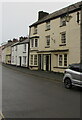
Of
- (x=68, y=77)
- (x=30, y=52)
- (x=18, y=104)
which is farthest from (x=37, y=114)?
(x=30, y=52)

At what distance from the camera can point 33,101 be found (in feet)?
27.6

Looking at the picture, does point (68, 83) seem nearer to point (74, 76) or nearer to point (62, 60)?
point (74, 76)

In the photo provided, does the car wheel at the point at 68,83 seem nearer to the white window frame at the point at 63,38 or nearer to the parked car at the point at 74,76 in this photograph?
the parked car at the point at 74,76

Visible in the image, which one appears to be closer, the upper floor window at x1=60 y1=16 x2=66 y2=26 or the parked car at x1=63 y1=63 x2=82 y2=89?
the parked car at x1=63 y1=63 x2=82 y2=89

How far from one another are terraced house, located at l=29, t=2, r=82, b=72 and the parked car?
8518mm

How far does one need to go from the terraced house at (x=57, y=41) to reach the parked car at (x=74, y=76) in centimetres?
852

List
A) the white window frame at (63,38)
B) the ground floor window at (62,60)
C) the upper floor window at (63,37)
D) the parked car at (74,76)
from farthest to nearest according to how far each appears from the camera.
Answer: the upper floor window at (63,37)
the white window frame at (63,38)
the ground floor window at (62,60)
the parked car at (74,76)

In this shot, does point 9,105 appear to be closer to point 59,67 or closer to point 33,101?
point 33,101

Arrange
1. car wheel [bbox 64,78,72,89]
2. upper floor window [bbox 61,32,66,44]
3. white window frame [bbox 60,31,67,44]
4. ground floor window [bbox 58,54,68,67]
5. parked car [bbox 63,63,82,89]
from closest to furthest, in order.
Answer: parked car [bbox 63,63,82,89] → car wheel [bbox 64,78,72,89] → ground floor window [bbox 58,54,68,67] → white window frame [bbox 60,31,67,44] → upper floor window [bbox 61,32,66,44]

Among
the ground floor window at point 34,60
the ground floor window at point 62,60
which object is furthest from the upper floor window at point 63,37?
the ground floor window at point 34,60

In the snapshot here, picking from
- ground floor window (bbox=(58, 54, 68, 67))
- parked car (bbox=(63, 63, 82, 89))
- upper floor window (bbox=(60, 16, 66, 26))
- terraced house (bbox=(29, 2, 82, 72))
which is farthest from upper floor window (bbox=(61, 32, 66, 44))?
parked car (bbox=(63, 63, 82, 89))

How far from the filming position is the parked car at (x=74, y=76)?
1155 centimetres

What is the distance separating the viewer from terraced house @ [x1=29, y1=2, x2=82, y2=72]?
2175 cm

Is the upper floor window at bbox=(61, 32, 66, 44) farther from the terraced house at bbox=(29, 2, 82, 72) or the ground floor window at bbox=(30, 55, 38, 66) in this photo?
the ground floor window at bbox=(30, 55, 38, 66)
